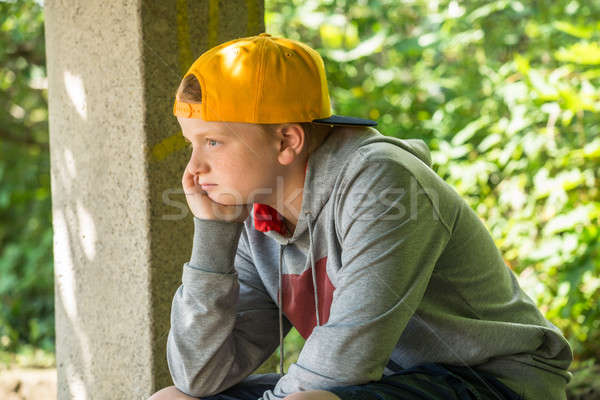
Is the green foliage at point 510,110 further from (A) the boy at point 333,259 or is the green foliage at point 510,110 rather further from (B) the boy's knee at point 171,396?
(B) the boy's knee at point 171,396

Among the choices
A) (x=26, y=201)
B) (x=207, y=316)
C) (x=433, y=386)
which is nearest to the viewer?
(x=433, y=386)

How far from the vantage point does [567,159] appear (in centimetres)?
325

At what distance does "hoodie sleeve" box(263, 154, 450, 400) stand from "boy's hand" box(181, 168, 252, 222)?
0.37m

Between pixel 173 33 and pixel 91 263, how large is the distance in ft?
2.61

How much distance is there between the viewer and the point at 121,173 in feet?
6.61

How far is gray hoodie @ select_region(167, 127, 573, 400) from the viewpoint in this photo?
136cm

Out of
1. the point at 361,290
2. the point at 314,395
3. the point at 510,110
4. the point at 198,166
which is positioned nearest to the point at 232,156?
the point at 198,166

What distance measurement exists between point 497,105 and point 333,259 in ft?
9.06

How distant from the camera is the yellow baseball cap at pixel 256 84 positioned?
1.50 metres

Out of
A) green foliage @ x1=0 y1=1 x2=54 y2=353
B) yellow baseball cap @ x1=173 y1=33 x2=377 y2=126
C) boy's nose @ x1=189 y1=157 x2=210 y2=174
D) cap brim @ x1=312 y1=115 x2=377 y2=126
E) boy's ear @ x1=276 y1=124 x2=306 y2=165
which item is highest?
yellow baseball cap @ x1=173 y1=33 x2=377 y2=126

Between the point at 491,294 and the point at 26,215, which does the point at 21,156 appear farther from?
the point at 491,294

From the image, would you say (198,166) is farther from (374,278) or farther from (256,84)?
(374,278)

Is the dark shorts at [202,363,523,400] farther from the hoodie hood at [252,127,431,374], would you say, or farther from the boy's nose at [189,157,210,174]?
the boy's nose at [189,157,210,174]

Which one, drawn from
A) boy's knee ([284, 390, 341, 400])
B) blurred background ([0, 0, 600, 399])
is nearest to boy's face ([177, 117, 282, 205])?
boy's knee ([284, 390, 341, 400])
